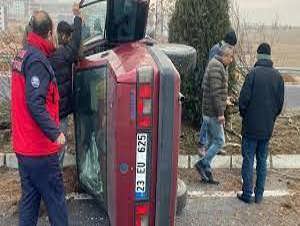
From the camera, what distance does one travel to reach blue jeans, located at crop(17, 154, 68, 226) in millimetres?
4199

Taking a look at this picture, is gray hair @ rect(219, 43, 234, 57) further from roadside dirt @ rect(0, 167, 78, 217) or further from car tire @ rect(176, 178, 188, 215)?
roadside dirt @ rect(0, 167, 78, 217)

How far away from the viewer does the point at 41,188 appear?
427 centimetres

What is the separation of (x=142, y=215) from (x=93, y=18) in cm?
219

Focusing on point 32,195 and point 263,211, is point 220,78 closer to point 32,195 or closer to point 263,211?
point 263,211

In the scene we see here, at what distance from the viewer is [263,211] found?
18.1 ft

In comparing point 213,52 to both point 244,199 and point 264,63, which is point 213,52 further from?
point 244,199

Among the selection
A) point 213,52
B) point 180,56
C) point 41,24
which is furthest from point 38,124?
point 213,52

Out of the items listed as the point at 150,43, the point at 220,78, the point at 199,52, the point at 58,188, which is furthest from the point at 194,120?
the point at 58,188

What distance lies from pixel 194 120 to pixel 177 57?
2.49 metres

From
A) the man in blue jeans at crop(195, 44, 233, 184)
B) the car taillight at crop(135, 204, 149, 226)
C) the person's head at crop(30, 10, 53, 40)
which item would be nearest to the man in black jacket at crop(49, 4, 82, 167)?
the person's head at crop(30, 10, 53, 40)

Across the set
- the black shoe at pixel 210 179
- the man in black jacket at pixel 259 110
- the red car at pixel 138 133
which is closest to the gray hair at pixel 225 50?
the man in black jacket at pixel 259 110

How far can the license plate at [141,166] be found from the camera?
3689 millimetres

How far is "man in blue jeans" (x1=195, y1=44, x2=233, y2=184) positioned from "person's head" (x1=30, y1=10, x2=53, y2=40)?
2215mm

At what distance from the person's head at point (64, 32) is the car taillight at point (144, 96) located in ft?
5.35
